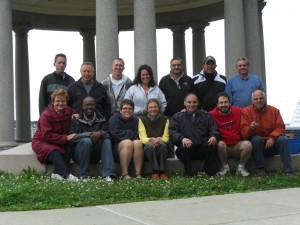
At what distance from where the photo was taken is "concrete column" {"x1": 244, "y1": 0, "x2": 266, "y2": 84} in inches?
1005

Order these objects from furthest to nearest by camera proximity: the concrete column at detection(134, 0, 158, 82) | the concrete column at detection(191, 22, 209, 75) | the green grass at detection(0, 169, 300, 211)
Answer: the concrete column at detection(191, 22, 209, 75) → the concrete column at detection(134, 0, 158, 82) → the green grass at detection(0, 169, 300, 211)

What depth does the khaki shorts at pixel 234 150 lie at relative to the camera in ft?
45.6

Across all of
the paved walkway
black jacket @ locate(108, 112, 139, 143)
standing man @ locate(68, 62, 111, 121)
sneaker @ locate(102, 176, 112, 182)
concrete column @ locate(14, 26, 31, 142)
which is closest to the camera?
the paved walkway

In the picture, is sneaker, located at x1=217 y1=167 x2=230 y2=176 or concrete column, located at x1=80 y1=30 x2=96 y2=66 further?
concrete column, located at x1=80 y1=30 x2=96 y2=66

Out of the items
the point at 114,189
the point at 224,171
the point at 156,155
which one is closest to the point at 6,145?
the point at 156,155

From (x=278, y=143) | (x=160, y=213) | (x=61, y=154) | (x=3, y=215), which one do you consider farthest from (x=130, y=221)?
(x=278, y=143)

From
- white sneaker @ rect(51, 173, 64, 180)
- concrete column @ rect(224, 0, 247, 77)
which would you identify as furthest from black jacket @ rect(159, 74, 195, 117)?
concrete column @ rect(224, 0, 247, 77)

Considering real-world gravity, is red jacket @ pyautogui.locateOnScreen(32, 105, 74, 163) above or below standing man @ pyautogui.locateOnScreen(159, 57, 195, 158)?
below

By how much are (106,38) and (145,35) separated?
5.55ft

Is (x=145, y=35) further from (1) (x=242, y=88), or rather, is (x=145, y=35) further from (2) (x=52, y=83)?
(1) (x=242, y=88)

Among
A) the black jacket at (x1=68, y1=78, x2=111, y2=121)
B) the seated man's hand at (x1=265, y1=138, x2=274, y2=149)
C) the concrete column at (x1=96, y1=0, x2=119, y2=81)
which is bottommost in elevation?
the seated man's hand at (x1=265, y1=138, x2=274, y2=149)

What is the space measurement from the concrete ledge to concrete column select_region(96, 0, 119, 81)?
5.49 meters

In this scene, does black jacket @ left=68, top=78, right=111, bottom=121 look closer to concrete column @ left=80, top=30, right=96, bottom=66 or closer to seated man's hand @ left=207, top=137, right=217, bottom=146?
seated man's hand @ left=207, top=137, right=217, bottom=146

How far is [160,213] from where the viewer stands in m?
8.54
